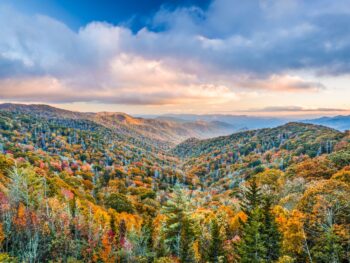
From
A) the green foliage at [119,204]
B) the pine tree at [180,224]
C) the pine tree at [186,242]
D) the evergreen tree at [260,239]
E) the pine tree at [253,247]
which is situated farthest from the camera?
the green foliage at [119,204]

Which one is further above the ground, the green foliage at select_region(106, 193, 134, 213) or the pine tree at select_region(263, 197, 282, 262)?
the pine tree at select_region(263, 197, 282, 262)

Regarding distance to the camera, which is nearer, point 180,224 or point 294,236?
point 294,236

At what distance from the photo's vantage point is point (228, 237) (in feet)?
154

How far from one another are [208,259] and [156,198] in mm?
82284

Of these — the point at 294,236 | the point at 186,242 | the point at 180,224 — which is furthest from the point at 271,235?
the point at 180,224

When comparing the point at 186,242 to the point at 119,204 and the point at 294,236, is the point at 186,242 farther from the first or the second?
the point at 119,204

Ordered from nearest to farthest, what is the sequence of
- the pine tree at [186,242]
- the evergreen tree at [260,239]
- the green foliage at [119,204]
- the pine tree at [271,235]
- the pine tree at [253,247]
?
1. the pine tree at [253,247]
2. the evergreen tree at [260,239]
3. the pine tree at [271,235]
4. the pine tree at [186,242]
5. the green foliage at [119,204]

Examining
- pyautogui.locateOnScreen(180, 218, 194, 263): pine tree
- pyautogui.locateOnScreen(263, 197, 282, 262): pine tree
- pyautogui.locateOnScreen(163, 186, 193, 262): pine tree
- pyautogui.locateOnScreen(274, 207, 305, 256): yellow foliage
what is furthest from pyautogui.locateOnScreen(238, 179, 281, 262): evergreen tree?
pyautogui.locateOnScreen(163, 186, 193, 262): pine tree

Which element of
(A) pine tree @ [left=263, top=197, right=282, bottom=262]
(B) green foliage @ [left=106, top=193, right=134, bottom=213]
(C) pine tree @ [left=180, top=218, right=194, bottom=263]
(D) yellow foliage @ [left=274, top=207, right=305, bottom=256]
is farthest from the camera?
(B) green foliage @ [left=106, top=193, right=134, bottom=213]

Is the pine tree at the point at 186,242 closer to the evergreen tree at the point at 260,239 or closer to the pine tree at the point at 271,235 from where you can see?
the evergreen tree at the point at 260,239

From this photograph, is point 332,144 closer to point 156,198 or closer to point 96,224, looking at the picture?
point 156,198

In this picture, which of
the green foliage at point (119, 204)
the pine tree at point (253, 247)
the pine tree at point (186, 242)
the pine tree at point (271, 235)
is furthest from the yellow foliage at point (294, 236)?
the green foliage at point (119, 204)

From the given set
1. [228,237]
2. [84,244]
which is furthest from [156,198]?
[84,244]

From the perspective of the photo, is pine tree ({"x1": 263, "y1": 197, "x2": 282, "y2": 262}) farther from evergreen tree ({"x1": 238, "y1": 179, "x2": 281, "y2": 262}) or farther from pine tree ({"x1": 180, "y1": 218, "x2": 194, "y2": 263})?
pine tree ({"x1": 180, "y1": 218, "x2": 194, "y2": 263})
